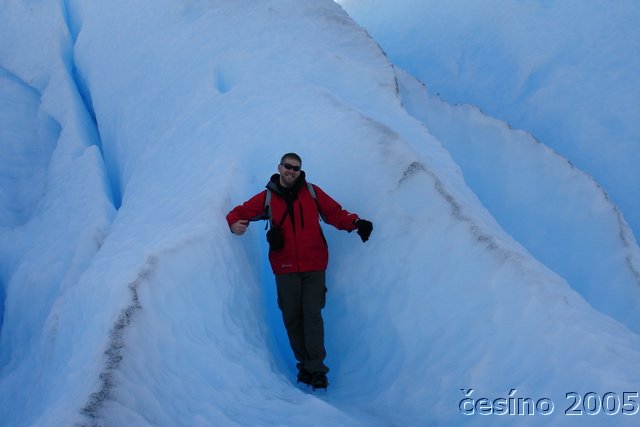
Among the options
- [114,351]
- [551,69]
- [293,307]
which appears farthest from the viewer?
[551,69]

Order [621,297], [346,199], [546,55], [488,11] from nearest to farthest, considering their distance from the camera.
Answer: [346,199]
[621,297]
[546,55]
[488,11]

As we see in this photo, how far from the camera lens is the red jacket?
367cm

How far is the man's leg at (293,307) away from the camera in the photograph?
369cm

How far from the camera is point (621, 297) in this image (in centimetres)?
479

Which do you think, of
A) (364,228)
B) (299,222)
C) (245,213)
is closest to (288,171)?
(299,222)

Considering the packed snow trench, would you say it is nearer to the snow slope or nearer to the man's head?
the man's head

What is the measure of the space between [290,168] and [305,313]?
1.01 meters

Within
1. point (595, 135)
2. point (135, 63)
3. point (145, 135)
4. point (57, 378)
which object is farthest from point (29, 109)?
point (595, 135)

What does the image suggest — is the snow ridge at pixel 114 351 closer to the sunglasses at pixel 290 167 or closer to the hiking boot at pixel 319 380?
the sunglasses at pixel 290 167

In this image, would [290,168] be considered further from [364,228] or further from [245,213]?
[364,228]

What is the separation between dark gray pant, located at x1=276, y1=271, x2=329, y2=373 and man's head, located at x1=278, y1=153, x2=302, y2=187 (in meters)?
0.65

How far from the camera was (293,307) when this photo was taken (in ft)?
12.2

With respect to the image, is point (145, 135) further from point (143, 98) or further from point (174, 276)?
point (174, 276)

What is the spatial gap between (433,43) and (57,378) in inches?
313
